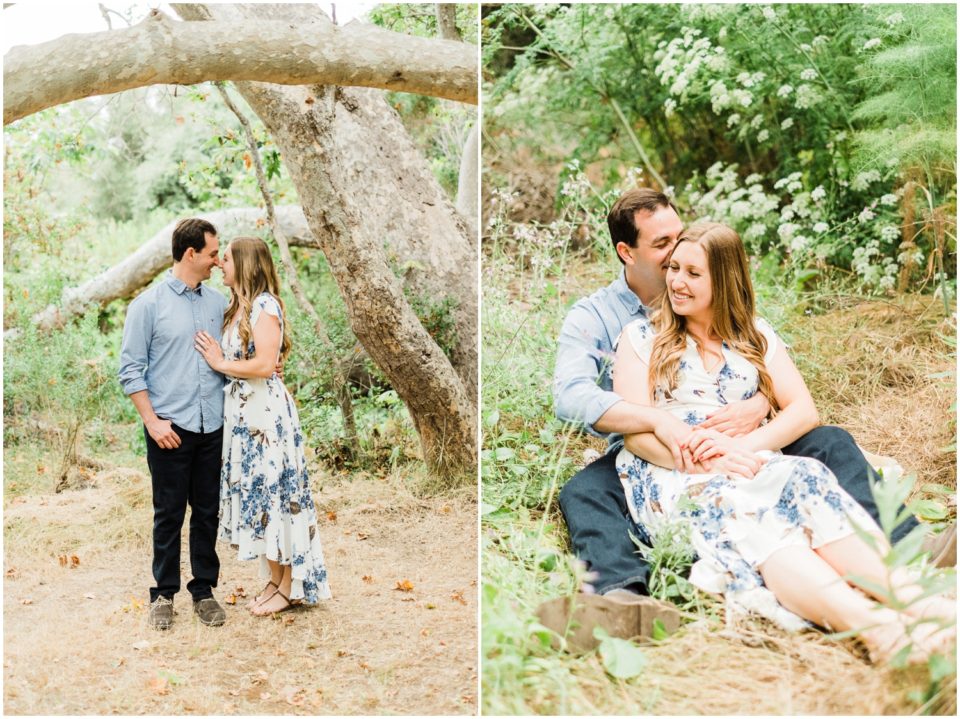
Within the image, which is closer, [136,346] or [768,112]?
[136,346]

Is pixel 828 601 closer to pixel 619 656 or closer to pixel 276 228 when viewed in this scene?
pixel 619 656

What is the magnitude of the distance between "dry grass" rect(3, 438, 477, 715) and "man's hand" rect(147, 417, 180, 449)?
2.19ft

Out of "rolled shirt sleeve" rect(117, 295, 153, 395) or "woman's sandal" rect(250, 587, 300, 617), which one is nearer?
"rolled shirt sleeve" rect(117, 295, 153, 395)

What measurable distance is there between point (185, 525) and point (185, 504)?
4.63 ft

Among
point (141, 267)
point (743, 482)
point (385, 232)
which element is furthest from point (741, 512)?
point (141, 267)

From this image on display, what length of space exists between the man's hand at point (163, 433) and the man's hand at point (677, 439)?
1.67 meters

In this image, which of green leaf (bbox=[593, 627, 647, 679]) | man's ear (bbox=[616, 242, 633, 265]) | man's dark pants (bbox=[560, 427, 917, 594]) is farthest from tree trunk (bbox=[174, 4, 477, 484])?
green leaf (bbox=[593, 627, 647, 679])

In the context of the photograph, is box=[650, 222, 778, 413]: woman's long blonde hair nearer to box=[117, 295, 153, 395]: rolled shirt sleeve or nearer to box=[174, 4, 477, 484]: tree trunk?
box=[174, 4, 477, 484]: tree trunk

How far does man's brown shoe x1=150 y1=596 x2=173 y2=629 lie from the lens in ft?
10.3

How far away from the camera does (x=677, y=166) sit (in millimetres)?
5586

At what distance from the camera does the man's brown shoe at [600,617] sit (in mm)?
1982

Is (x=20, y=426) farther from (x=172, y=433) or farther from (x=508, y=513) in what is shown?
(x=508, y=513)

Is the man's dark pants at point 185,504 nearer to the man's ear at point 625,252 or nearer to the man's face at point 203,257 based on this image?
the man's face at point 203,257

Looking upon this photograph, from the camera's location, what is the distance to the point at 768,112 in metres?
4.93
